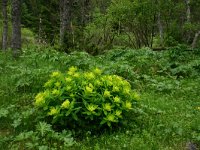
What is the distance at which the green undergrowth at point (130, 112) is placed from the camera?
6.49 m

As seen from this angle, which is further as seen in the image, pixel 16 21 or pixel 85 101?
pixel 16 21

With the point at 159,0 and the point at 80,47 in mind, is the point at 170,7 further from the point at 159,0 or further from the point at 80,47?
the point at 80,47

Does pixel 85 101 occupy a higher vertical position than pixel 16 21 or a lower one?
lower

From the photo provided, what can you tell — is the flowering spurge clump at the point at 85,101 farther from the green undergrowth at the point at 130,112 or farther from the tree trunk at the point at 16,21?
the tree trunk at the point at 16,21

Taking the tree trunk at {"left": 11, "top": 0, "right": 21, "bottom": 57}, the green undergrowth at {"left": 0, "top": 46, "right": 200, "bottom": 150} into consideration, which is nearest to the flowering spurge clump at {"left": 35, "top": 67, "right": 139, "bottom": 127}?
the green undergrowth at {"left": 0, "top": 46, "right": 200, "bottom": 150}

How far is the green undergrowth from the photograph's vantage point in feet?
21.3

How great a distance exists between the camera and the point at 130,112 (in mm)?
7617

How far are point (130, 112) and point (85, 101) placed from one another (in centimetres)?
125

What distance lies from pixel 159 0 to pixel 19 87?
13.3 meters

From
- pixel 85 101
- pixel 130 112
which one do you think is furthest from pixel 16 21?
pixel 85 101

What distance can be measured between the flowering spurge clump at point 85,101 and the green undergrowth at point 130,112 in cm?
21

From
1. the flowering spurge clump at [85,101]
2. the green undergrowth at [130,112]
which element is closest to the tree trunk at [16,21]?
the green undergrowth at [130,112]

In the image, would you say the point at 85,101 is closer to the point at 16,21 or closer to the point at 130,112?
the point at 130,112

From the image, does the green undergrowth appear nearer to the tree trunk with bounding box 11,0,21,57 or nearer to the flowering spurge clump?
the flowering spurge clump
